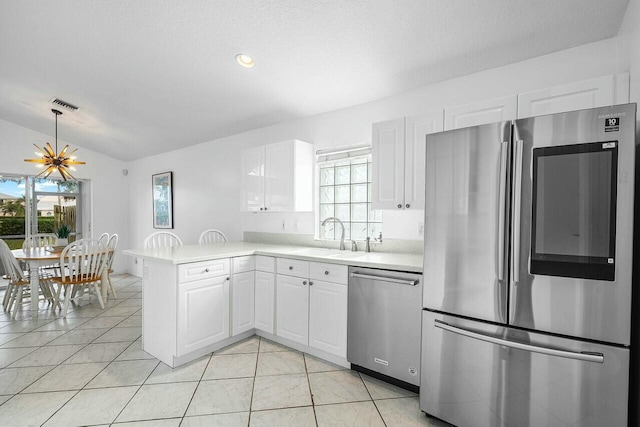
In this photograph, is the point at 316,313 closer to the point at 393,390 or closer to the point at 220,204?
the point at 393,390

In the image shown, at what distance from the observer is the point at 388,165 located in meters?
2.56

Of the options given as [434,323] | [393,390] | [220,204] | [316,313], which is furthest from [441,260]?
[220,204]

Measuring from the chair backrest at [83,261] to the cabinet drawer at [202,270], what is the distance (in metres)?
2.26

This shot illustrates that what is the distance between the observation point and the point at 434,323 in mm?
1843

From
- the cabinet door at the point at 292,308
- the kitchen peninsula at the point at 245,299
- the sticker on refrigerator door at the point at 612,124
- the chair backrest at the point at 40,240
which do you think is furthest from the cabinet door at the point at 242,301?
the chair backrest at the point at 40,240

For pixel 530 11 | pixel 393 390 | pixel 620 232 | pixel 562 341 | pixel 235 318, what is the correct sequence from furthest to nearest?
pixel 235 318 < pixel 393 390 < pixel 530 11 < pixel 562 341 < pixel 620 232

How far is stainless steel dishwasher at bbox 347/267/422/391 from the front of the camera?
82.5 inches

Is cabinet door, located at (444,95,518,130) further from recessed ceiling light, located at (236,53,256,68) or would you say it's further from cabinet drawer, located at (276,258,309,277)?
recessed ceiling light, located at (236,53,256,68)

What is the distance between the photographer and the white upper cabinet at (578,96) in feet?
5.81

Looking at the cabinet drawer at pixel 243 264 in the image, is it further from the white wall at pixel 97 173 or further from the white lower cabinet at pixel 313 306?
the white wall at pixel 97 173

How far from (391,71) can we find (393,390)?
2509 millimetres

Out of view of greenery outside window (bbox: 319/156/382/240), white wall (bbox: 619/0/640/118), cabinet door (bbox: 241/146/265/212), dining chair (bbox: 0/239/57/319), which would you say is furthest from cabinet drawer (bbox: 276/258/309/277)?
dining chair (bbox: 0/239/57/319)

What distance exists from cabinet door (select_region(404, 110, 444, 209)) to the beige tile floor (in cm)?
142

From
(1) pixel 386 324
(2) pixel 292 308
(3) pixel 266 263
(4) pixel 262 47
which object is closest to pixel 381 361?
(1) pixel 386 324
